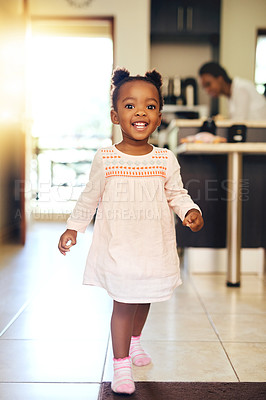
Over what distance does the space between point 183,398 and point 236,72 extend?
4.65 meters

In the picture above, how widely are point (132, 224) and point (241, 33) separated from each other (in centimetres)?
466

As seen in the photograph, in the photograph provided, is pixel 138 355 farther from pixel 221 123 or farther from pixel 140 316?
pixel 221 123

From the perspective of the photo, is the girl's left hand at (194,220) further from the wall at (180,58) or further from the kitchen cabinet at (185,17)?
the wall at (180,58)

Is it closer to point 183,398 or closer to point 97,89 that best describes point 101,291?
point 183,398

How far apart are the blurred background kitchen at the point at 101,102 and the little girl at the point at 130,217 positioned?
64cm

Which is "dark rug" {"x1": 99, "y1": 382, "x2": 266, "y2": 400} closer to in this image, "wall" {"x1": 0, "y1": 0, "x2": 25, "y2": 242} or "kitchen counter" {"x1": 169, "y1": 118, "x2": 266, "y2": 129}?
"kitchen counter" {"x1": 169, "y1": 118, "x2": 266, "y2": 129}

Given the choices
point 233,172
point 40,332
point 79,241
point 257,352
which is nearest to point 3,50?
point 79,241

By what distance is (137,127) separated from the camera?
3.98 ft

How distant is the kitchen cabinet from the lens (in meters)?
4.94

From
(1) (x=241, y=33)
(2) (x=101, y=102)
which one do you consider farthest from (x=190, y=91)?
(2) (x=101, y=102)

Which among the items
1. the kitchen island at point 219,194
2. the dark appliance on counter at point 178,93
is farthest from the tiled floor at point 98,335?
the dark appliance on counter at point 178,93

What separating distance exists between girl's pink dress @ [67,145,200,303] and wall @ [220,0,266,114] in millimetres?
4171

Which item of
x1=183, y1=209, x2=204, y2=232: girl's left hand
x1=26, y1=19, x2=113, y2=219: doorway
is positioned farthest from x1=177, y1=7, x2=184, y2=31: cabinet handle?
x1=183, y1=209, x2=204, y2=232: girl's left hand

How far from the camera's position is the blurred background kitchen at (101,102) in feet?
9.12
